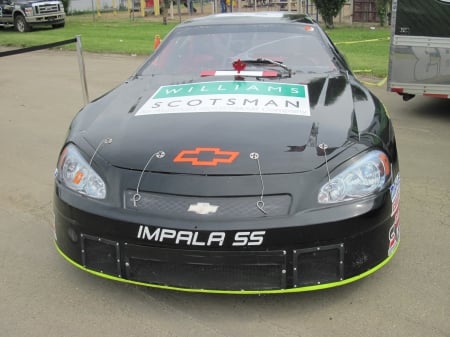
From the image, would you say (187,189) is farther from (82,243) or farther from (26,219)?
(26,219)

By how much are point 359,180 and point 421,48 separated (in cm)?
494

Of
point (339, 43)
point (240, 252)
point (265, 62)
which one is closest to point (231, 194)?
point (240, 252)

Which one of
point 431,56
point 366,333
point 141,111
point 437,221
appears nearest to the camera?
point 366,333

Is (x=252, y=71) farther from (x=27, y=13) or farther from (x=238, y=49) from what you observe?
(x=27, y=13)

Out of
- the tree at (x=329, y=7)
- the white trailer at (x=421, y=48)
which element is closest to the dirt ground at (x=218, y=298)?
the white trailer at (x=421, y=48)

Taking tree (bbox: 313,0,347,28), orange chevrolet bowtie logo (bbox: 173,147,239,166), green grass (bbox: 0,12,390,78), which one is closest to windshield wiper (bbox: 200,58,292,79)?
orange chevrolet bowtie logo (bbox: 173,147,239,166)

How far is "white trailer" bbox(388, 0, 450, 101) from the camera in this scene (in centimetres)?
696

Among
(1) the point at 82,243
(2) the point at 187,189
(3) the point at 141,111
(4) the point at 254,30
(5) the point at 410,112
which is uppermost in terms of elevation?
(4) the point at 254,30

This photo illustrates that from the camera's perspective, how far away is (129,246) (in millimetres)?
2723

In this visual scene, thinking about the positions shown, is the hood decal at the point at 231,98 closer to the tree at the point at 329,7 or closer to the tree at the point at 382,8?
the tree at the point at 329,7

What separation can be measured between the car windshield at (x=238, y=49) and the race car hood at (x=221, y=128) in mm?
537

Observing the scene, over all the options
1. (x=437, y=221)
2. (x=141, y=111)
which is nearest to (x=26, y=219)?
(x=141, y=111)

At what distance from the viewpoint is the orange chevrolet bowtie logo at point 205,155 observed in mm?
2842

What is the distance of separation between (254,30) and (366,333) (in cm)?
288
